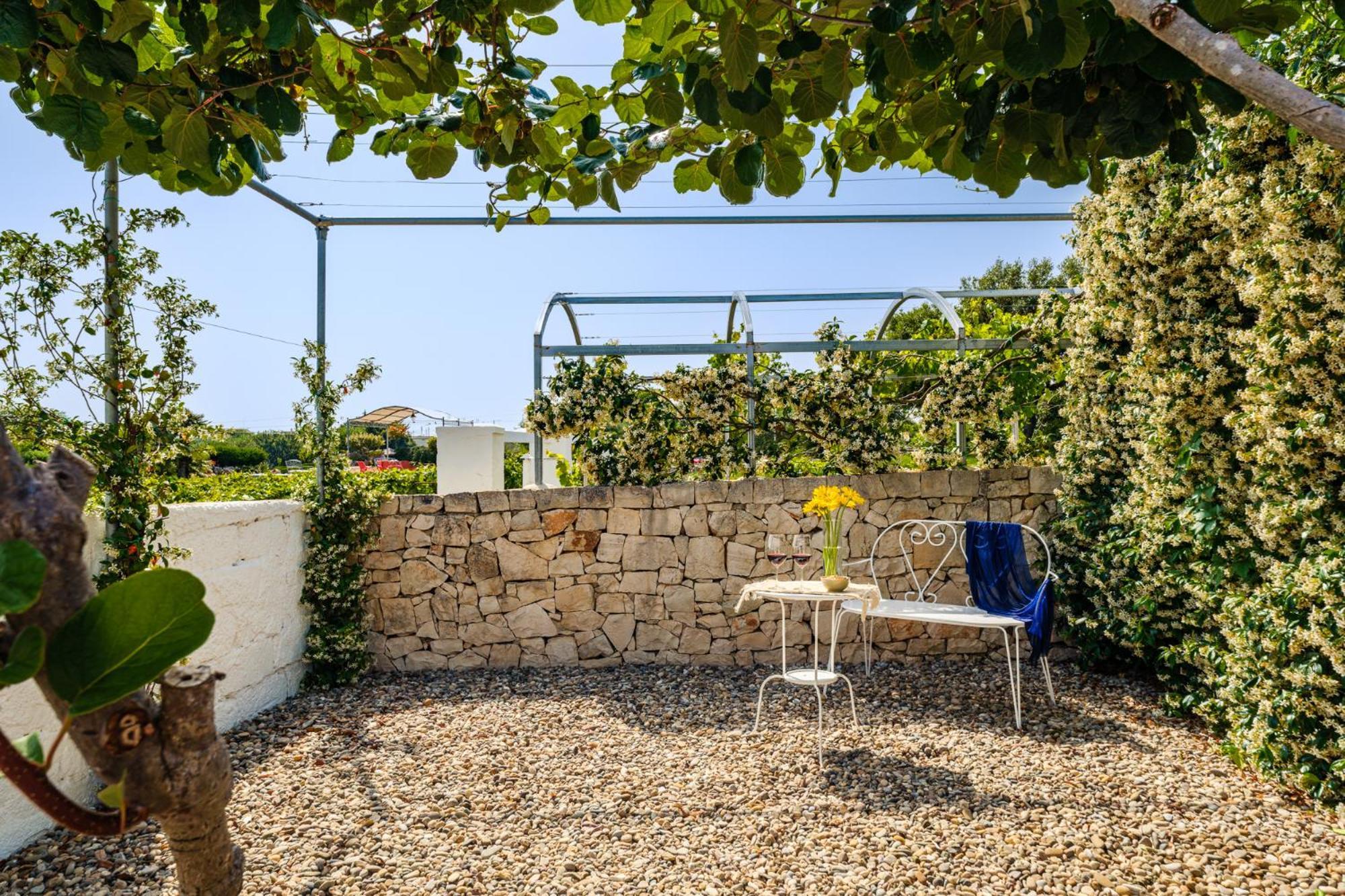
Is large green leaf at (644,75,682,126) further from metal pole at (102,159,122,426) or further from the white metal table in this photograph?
metal pole at (102,159,122,426)

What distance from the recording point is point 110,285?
3.28 meters

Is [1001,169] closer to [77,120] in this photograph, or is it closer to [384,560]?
[77,120]

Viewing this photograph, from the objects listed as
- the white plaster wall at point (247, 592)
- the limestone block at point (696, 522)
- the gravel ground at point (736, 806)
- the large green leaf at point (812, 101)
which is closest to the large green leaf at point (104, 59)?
the large green leaf at point (812, 101)

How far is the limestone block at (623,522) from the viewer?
497 cm

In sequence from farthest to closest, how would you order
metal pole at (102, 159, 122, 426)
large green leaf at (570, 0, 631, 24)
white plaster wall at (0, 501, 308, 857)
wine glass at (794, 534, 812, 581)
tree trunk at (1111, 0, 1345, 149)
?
1. wine glass at (794, 534, 812, 581)
2. white plaster wall at (0, 501, 308, 857)
3. metal pole at (102, 159, 122, 426)
4. large green leaf at (570, 0, 631, 24)
5. tree trunk at (1111, 0, 1345, 149)

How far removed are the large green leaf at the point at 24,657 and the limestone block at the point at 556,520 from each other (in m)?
4.67

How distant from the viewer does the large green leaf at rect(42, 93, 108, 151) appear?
1.22 meters

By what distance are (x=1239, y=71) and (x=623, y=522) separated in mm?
4206

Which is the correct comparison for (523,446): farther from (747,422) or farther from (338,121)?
(338,121)

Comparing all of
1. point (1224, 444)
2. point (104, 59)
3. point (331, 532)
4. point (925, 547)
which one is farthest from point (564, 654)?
point (104, 59)

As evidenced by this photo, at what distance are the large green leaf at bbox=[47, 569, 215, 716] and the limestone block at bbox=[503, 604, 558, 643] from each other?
15.6 ft

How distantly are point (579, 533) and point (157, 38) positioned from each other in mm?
3644

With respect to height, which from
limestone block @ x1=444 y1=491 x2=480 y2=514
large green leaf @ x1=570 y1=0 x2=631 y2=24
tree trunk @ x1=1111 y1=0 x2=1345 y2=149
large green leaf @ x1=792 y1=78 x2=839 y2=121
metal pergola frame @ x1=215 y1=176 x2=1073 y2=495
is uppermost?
metal pergola frame @ x1=215 y1=176 x2=1073 y2=495

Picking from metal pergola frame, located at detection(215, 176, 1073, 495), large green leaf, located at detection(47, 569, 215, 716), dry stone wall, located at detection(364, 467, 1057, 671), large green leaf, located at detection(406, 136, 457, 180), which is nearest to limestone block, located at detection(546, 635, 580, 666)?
dry stone wall, located at detection(364, 467, 1057, 671)
